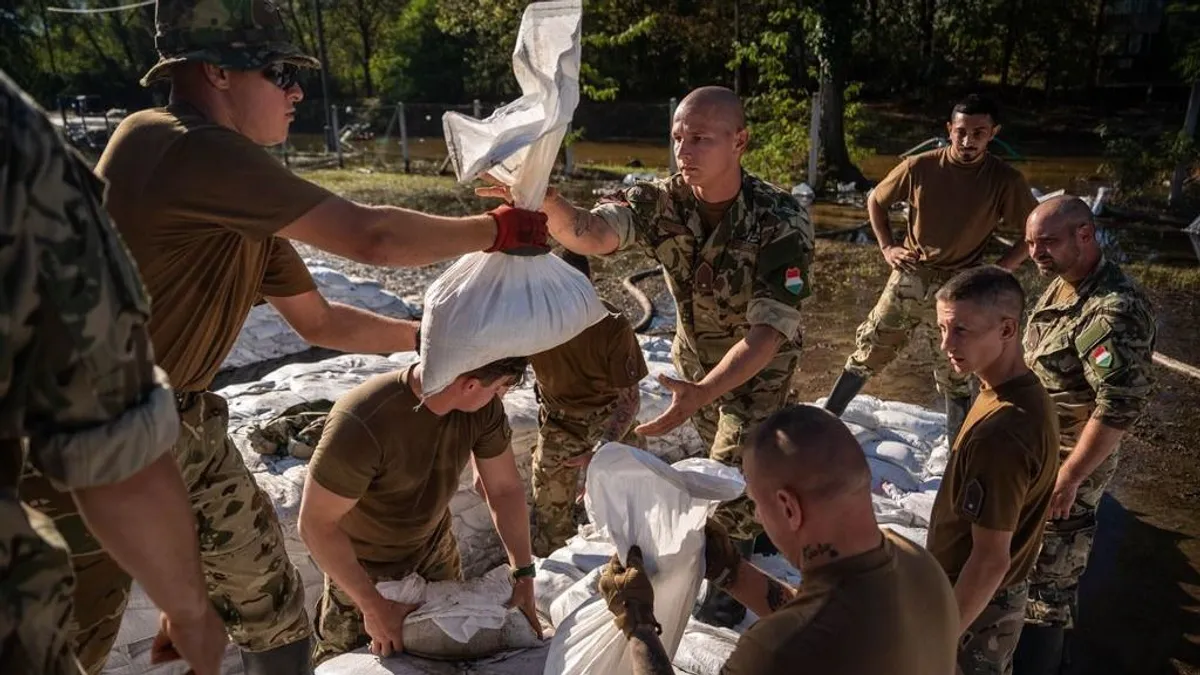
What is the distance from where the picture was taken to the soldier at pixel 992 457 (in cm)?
218

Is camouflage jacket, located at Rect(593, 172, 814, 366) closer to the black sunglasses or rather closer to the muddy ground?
the black sunglasses

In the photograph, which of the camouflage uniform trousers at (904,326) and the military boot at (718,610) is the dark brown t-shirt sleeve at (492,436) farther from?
the camouflage uniform trousers at (904,326)

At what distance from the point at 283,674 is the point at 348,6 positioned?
36.8 metres

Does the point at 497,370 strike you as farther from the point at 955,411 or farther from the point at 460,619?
the point at 955,411

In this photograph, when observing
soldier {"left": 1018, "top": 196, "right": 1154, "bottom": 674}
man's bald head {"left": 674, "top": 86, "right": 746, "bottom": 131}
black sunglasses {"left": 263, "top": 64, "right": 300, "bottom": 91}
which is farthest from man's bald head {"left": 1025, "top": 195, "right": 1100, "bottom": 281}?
black sunglasses {"left": 263, "top": 64, "right": 300, "bottom": 91}

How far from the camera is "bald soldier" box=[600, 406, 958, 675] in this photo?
147 centimetres

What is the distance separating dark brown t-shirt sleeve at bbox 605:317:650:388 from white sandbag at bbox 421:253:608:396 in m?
1.23

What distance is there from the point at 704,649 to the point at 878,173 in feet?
50.0

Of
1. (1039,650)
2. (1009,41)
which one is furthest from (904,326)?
(1009,41)

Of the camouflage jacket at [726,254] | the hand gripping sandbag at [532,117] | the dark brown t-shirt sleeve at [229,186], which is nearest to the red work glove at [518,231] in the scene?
the hand gripping sandbag at [532,117]

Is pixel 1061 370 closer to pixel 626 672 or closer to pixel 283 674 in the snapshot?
pixel 626 672

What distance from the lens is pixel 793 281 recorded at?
118 inches

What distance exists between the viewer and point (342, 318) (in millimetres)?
2764

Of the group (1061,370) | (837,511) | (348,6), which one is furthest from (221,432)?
(348,6)
